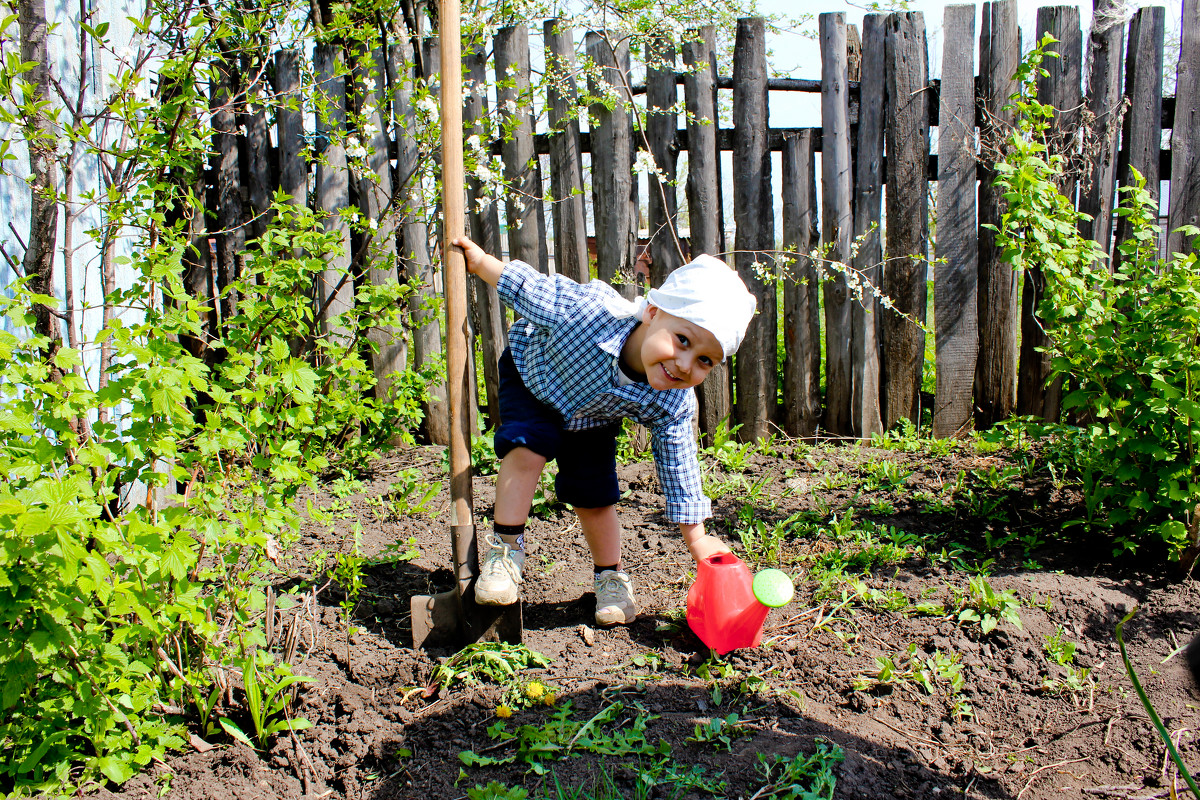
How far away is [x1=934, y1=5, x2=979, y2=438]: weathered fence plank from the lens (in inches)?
153

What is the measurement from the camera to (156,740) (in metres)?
1.81

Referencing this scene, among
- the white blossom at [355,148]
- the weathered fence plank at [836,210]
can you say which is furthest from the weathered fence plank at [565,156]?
the weathered fence plank at [836,210]

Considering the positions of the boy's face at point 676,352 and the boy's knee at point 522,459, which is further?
the boy's knee at point 522,459

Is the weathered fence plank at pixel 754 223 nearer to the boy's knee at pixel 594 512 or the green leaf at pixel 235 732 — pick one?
the boy's knee at pixel 594 512

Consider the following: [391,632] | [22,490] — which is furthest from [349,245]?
[22,490]

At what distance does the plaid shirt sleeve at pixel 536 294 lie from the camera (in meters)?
2.35

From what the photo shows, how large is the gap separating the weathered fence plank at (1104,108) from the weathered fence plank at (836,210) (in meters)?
1.16

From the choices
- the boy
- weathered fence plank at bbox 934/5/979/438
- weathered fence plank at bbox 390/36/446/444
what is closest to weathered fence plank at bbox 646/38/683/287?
weathered fence plank at bbox 390/36/446/444

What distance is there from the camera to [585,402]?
7.77 feet

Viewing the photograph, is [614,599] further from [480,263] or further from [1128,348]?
[1128,348]

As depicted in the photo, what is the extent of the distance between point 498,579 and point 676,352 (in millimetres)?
833

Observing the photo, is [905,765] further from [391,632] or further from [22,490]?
[22,490]

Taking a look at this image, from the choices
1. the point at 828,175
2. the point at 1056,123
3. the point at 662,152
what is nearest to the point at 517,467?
the point at 662,152

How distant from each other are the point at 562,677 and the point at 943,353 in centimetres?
289
